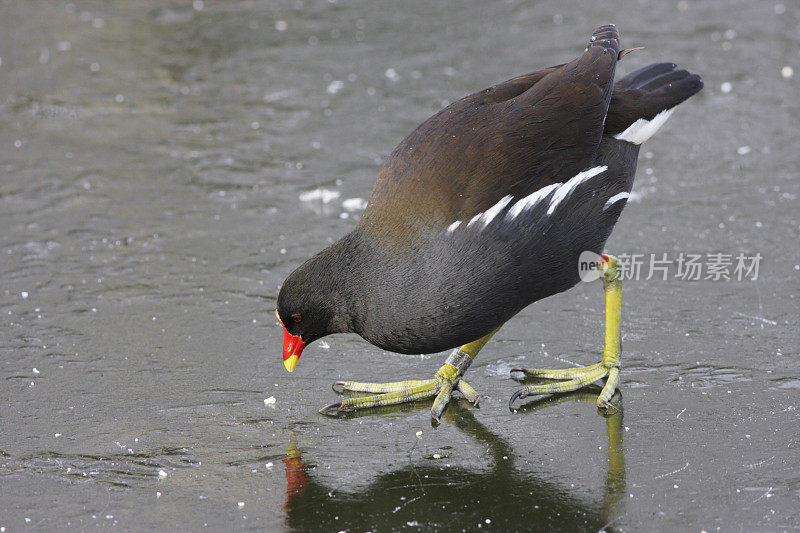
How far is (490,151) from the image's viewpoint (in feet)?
10.2

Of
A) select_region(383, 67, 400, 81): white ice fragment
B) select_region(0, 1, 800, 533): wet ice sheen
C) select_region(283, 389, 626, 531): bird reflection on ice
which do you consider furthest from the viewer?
select_region(383, 67, 400, 81): white ice fragment

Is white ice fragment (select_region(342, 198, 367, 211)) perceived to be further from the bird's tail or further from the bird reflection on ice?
the bird reflection on ice

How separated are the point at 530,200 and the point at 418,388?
A: 0.80 m

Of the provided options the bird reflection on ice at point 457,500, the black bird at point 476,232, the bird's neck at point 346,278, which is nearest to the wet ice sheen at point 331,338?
the bird reflection on ice at point 457,500

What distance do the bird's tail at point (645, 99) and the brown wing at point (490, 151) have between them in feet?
0.50

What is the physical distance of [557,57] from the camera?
6469 mm

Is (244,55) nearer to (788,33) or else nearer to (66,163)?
(66,163)

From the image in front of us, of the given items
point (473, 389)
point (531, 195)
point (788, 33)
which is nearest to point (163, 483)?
point (473, 389)

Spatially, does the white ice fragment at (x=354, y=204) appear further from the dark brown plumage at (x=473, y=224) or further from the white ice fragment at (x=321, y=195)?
the dark brown plumage at (x=473, y=224)

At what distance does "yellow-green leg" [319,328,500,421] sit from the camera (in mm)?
3312

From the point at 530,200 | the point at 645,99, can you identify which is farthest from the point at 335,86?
the point at 530,200

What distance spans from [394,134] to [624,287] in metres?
2.06

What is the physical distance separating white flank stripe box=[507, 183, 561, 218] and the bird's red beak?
843 millimetres

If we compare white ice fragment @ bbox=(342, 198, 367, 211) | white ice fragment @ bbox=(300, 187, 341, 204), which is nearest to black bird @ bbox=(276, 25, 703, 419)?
white ice fragment @ bbox=(342, 198, 367, 211)
